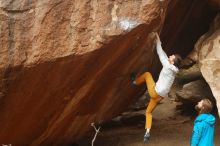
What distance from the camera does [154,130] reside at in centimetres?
1345

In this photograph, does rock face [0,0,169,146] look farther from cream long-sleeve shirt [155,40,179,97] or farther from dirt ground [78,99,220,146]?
dirt ground [78,99,220,146]

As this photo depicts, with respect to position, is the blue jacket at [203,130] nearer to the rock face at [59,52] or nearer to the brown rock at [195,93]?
the rock face at [59,52]

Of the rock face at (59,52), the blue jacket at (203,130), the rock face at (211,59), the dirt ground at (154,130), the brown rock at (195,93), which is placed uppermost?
the rock face at (59,52)

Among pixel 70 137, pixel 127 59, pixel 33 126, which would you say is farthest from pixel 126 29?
pixel 70 137

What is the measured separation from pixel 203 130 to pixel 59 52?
2873mm

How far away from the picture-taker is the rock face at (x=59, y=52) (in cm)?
890

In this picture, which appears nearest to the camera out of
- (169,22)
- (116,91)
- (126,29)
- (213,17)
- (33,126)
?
(126,29)

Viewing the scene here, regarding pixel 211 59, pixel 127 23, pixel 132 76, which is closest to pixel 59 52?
pixel 127 23

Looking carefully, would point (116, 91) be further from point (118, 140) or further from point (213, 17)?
point (213, 17)

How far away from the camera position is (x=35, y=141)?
10898mm

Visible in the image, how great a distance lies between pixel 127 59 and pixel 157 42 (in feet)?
2.35

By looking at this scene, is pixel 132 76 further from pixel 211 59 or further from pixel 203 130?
pixel 203 130

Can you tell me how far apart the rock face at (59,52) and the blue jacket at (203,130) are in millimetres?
2142

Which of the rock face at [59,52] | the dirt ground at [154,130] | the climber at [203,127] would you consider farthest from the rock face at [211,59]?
the climber at [203,127]
